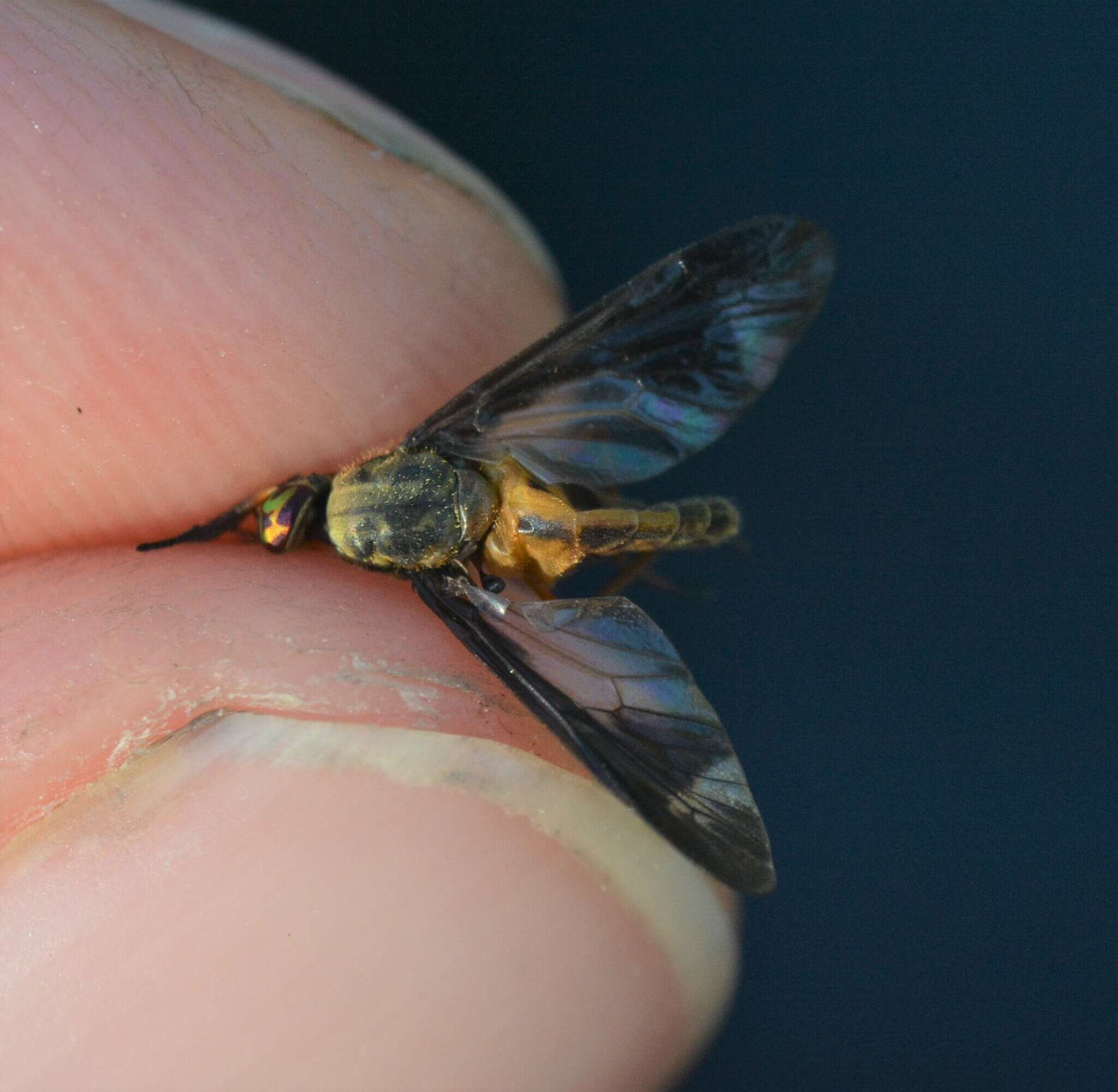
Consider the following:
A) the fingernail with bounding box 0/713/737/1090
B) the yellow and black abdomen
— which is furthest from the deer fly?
the fingernail with bounding box 0/713/737/1090

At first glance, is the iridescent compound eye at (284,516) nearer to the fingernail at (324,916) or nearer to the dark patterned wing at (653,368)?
the dark patterned wing at (653,368)

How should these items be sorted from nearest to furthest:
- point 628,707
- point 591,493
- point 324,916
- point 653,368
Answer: point 324,916, point 628,707, point 653,368, point 591,493

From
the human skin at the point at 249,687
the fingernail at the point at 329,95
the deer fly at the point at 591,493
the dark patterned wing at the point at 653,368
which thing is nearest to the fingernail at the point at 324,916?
the human skin at the point at 249,687

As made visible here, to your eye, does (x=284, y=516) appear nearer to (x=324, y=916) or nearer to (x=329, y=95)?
(x=324, y=916)

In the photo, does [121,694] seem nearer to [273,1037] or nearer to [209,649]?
[209,649]

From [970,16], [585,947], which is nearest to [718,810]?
[585,947]

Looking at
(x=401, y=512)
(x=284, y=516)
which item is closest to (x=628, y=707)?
(x=401, y=512)
